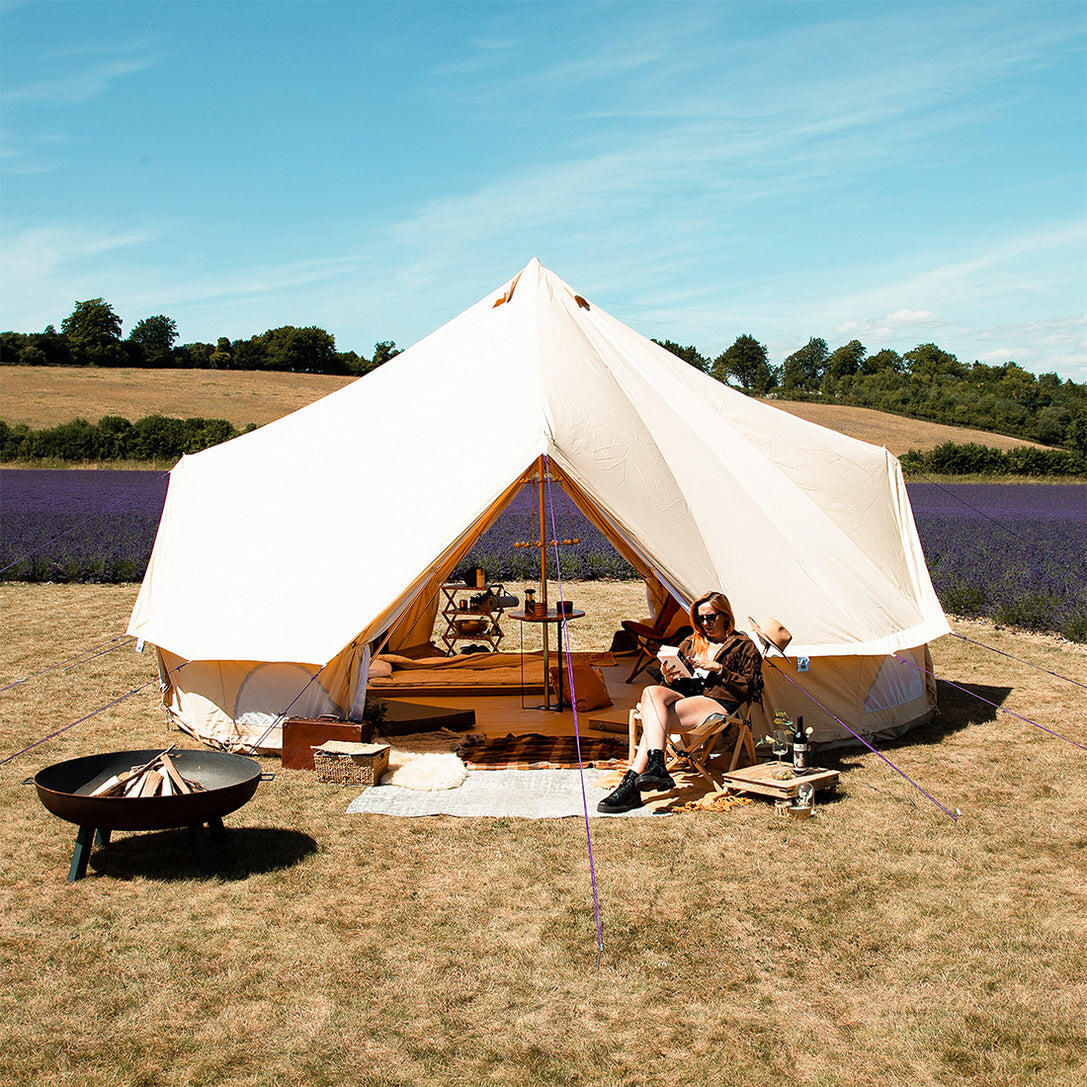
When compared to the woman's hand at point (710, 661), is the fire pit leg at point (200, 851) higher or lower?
lower

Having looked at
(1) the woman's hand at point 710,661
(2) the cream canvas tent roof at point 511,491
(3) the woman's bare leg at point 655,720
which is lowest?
(3) the woman's bare leg at point 655,720

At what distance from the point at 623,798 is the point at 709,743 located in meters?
0.64

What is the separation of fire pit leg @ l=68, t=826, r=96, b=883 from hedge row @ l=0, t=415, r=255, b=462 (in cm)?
2406

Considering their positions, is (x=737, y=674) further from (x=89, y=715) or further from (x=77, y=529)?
(x=77, y=529)

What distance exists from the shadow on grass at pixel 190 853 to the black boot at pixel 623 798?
1.41 meters

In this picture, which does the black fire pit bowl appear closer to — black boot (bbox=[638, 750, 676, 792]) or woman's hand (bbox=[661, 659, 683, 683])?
black boot (bbox=[638, 750, 676, 792])

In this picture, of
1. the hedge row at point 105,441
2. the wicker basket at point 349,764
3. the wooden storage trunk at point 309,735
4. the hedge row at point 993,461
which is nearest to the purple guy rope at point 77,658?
the wooden storage trunk at point 309,735

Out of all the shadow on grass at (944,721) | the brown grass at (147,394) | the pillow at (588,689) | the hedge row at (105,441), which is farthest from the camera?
the brown grass at (147,394)

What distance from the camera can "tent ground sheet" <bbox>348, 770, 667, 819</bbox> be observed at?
217 inches

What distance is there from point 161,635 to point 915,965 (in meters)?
4.59

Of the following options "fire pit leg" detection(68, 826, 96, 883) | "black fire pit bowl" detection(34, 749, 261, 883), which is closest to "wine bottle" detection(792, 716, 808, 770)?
"black fire pit bowl" detection(34, 749, 261, 883)

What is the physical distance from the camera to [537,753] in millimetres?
6520

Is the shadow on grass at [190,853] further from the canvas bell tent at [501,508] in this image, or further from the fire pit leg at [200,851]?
the canvas bell tent at [501,508]

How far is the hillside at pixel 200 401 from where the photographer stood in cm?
3297
